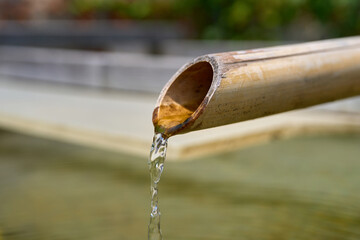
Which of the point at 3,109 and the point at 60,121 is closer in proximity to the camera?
the point at 60,121

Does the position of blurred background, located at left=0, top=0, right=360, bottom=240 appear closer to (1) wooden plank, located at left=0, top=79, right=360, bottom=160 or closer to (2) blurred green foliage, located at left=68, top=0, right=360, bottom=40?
(1) wooden plank, located at left=0, top=79, right=360, bottom=160

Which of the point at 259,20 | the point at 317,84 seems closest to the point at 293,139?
the point at 317,84

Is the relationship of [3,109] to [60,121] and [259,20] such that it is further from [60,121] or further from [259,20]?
[259,20]

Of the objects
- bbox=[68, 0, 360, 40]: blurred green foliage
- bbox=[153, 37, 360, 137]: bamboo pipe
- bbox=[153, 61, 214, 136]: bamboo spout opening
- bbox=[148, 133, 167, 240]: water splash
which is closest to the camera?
bbox=[153, 37, 360, 137]: bamboo pipe

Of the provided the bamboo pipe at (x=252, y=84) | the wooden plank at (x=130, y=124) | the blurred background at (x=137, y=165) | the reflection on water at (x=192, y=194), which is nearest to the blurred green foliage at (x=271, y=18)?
the blurred background at (x=137, y=165)

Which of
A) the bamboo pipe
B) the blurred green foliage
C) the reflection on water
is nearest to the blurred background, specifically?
the reflection on water
